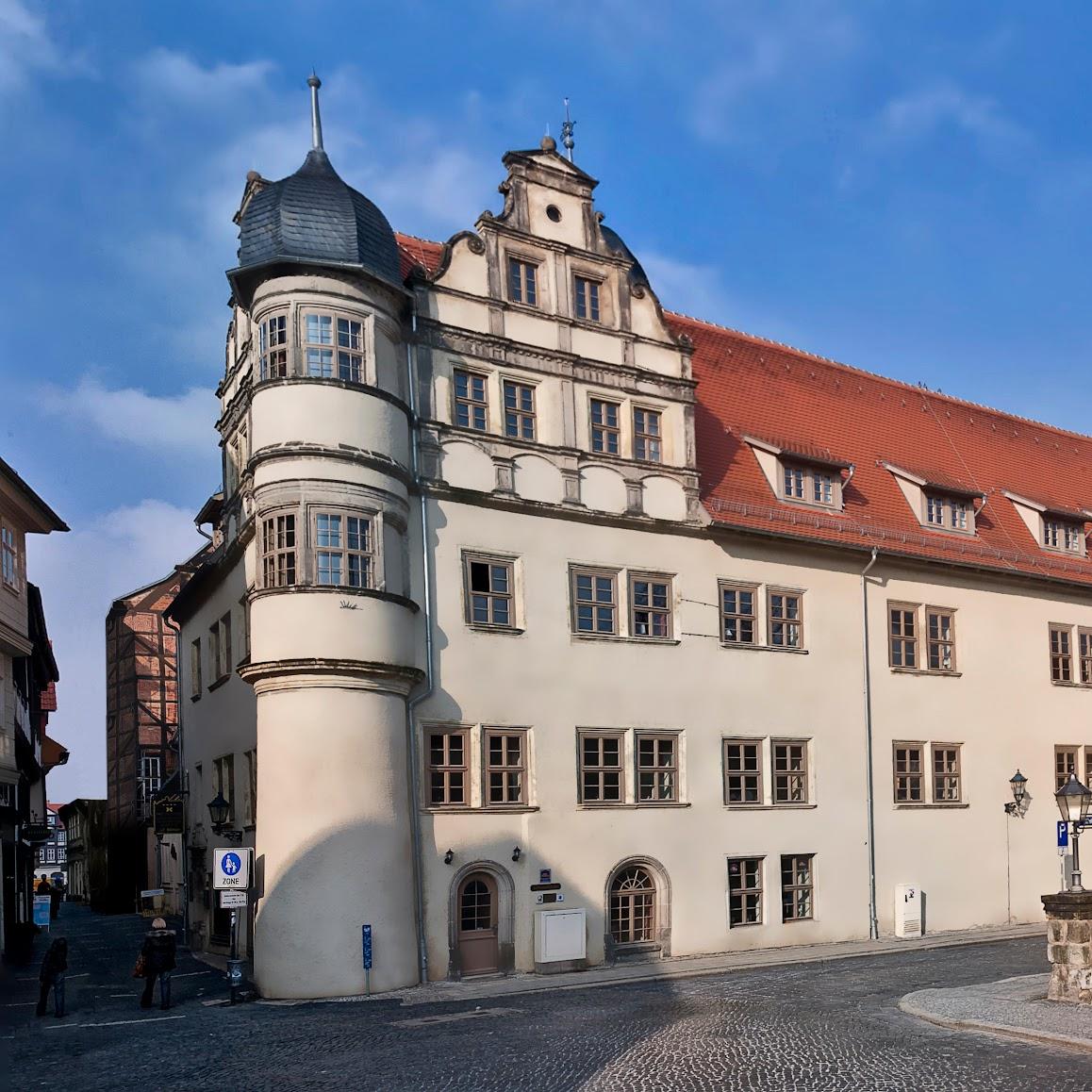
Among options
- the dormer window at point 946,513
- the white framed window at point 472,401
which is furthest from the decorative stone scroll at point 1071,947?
the dormer window at point 946,513

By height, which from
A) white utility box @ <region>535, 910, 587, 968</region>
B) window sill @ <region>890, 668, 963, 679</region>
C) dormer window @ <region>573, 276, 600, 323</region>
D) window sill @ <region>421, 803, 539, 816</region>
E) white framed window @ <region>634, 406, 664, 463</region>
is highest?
dormer window @ <region>573, 276, 600, 323</region>

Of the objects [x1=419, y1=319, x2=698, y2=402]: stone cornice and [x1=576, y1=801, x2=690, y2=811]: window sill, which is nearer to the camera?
[x1=576, y1=801, x2=690, y2=811]: window sill

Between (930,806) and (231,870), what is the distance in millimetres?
17233

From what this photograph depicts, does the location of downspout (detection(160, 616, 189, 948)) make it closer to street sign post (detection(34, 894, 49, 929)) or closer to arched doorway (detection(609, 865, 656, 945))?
street sign post (detection(34, 894, 49, 929))

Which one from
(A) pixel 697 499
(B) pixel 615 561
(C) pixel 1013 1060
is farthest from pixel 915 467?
(C) pixel 1013 1060

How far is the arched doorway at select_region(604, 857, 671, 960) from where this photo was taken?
84.7ft

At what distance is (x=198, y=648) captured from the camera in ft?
108

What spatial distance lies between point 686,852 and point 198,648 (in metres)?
13.5

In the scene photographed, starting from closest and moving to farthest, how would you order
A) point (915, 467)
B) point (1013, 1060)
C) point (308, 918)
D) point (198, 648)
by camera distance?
point (1013, 1060) → point (308, 918) → point (198, 648) → point (915, 467)

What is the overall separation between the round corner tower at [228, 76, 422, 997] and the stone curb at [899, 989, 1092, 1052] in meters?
9.09

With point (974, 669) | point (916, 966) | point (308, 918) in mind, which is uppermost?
point (974, 669)

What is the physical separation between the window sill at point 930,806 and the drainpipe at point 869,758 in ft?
2.78

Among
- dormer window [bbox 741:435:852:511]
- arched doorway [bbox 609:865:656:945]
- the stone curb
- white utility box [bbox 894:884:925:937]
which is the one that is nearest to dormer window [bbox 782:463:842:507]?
dormer window [bbox 741:435:852:511]

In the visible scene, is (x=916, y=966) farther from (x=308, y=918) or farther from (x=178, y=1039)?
(x=178, y=1039)
